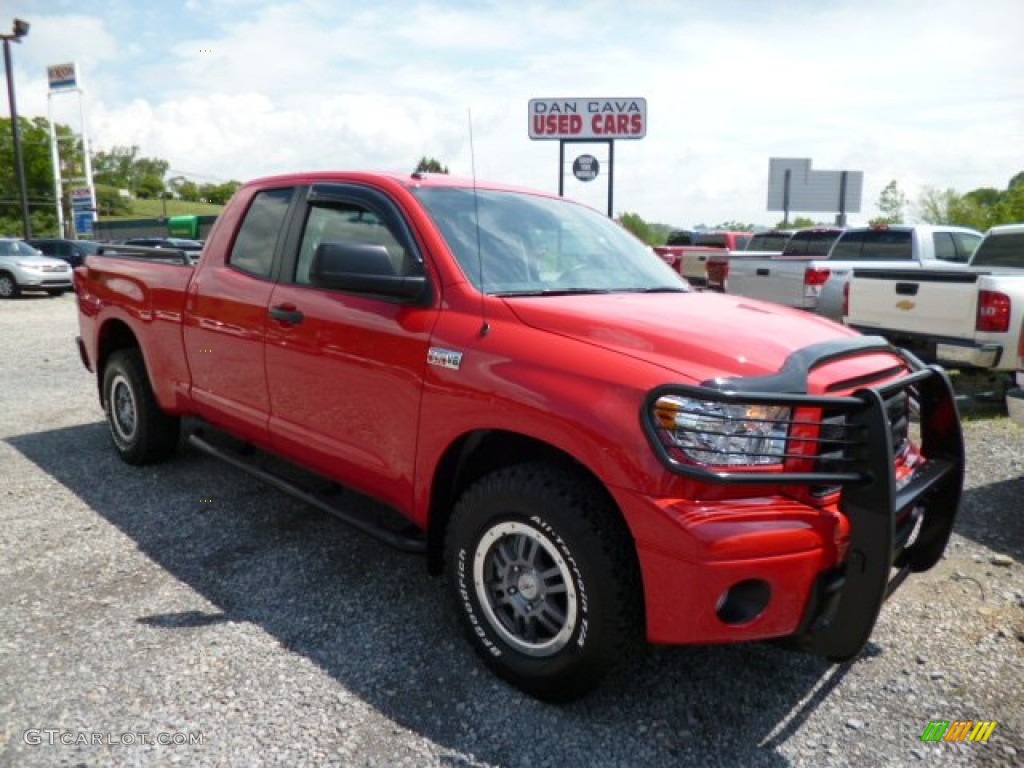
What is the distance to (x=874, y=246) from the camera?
38.2 feet

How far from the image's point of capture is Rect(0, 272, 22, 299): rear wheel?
1936cm

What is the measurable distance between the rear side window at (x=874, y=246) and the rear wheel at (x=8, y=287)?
1910cm

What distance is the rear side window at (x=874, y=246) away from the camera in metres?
11.4

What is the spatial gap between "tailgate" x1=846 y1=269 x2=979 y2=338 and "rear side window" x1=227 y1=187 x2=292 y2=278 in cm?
548

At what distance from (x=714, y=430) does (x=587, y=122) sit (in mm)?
17402

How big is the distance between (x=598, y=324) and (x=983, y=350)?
16.3ft

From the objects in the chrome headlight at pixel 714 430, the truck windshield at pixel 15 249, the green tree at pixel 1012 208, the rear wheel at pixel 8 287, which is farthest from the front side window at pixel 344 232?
the green tree at pixel 1012 208

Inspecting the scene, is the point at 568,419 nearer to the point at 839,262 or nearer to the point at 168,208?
the point at 839,262

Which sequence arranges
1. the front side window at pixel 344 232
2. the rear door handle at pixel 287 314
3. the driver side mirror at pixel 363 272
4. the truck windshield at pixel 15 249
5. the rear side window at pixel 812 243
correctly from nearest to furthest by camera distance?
the driver side mirror at pixel 363 272 < the front side window at pixel 344 232 < the rear door handle at pixel 287 314 < the rear side window at pixel 812 243 < the truck windshield at pixel 15 249

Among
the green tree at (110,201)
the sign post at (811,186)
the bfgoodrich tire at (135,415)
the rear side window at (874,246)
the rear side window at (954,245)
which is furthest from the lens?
the green tree at (110,201)

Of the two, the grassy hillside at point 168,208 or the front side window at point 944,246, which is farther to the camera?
the grassy hillside at point 168,208

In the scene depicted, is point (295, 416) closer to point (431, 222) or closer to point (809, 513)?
point (431, 222)

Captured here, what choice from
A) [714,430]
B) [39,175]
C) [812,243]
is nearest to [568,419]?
[714,430]

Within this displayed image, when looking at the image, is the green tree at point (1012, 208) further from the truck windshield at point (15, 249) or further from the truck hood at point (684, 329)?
the truck hood at point (684, 329)
